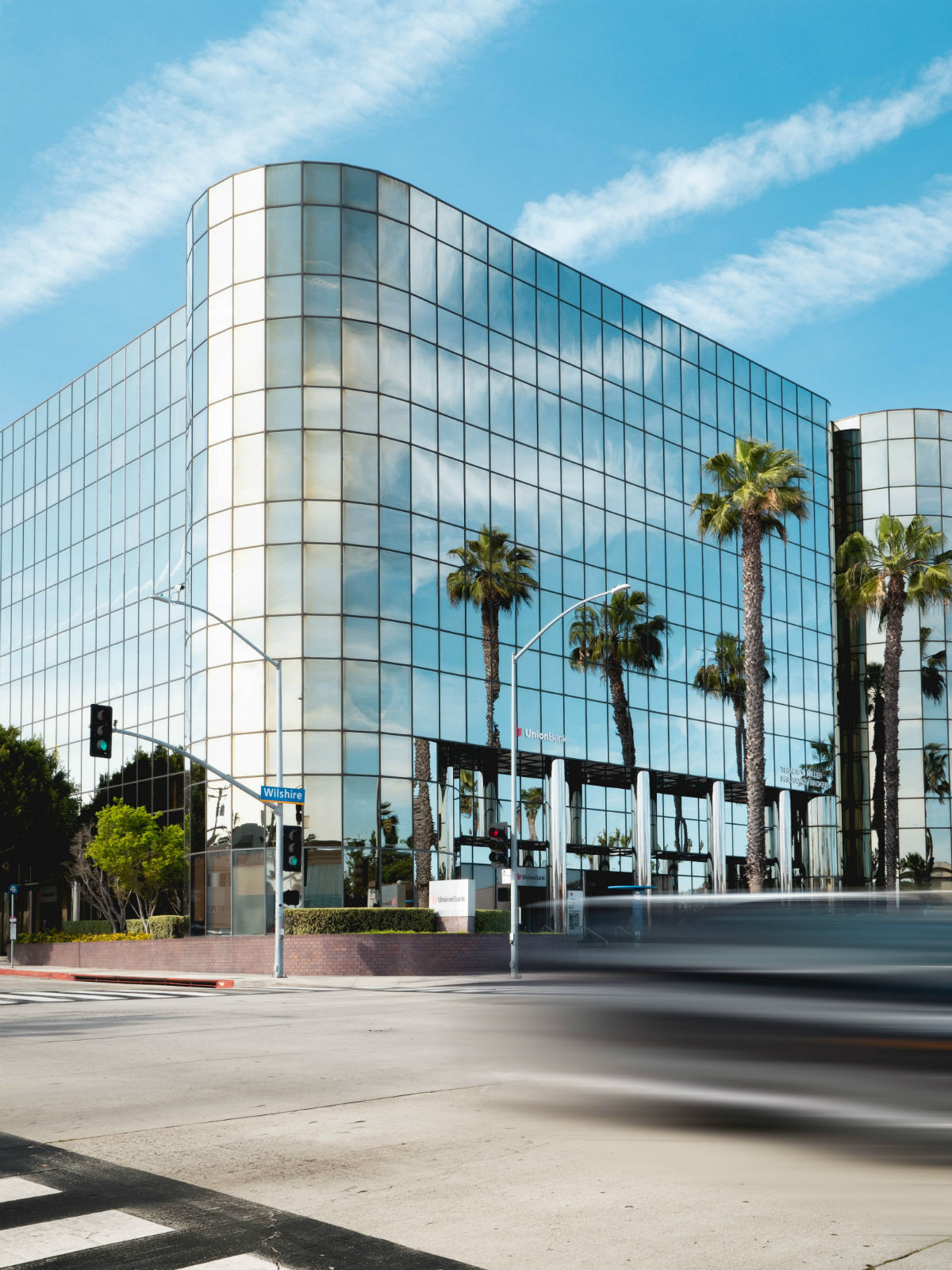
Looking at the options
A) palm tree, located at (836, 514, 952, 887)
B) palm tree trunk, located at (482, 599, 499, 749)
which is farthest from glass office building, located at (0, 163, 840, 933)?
palm tree, located at (836, 514, 952, 887)

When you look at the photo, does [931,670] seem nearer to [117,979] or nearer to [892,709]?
[892,709]

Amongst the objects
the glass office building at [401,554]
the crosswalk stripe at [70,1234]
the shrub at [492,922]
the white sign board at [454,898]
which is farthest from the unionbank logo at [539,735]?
the crosswalk stripe at [70,1234]

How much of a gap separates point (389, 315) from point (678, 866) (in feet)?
80.2

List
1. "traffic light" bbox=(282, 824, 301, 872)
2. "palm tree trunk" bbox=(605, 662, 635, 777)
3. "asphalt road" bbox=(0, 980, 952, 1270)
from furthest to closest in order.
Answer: "palm tree trunk" bbox=(605, 662, 635, 777), "traffic light" bbox=(282, 824, 301, 872), "asphalt road" bbox=(0, 980, 952, 1270)

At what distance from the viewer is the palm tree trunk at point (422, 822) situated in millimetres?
40875

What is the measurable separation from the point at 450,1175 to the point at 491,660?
37.1 metres

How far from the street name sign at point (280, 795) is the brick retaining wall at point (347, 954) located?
3.83m

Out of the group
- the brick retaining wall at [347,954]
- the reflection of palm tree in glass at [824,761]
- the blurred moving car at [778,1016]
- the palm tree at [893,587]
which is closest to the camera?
the blurred moving car at [778,1016]

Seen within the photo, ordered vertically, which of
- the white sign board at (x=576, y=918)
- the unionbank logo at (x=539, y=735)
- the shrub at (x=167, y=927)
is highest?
the unionbank logo at (x=539, y=735)

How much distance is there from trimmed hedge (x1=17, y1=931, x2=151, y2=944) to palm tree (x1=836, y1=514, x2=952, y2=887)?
28577 millimetres

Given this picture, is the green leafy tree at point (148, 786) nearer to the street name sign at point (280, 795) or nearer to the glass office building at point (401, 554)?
the glass office building at point (401, 554)

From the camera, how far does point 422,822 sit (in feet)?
136

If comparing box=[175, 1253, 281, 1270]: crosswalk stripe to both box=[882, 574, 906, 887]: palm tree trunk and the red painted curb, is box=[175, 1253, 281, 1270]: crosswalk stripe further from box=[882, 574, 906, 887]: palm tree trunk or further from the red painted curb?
box=[882, 574, 906, 887]: palm tree trunk

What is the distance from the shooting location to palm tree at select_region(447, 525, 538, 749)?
146ft
